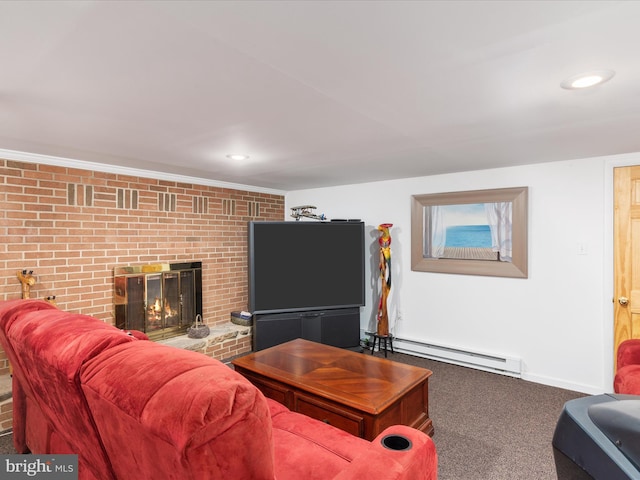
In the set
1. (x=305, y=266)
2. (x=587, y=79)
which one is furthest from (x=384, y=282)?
(x=587, y=79)

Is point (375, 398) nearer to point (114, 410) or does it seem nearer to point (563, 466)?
point (563, 466)

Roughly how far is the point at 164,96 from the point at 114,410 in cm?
143

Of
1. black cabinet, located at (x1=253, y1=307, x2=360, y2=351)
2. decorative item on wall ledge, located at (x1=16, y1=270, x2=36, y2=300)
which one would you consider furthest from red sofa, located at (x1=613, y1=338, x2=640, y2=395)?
decorative item on wall ledge, located at (x1=16, y1=270, x2=36, y2=300)

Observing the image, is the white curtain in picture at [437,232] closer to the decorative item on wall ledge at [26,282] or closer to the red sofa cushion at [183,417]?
the red sofa cushion at [183,417]

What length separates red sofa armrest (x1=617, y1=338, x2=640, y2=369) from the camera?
7.56 feet

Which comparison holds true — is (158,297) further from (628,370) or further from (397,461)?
(628,370)

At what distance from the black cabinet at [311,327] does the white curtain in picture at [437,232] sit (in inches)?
45.7

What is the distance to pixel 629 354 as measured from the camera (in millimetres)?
2324

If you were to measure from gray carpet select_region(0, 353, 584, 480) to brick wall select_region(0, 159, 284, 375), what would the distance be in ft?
4.05

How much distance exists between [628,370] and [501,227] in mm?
1686

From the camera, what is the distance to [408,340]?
164 inches

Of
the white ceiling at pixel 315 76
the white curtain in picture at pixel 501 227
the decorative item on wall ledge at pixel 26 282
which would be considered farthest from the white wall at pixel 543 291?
the decorative item on wall ledge at pixel 26 282

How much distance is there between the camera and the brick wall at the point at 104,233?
2.82m

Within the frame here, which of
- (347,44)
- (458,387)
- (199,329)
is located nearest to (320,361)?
(458,387)
